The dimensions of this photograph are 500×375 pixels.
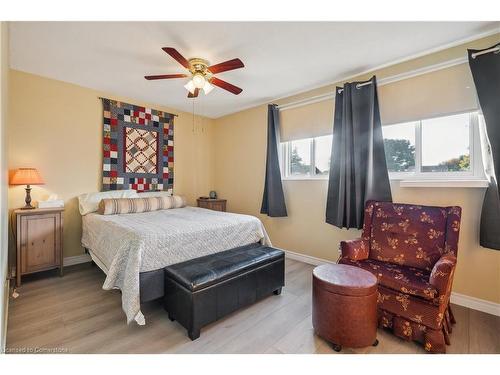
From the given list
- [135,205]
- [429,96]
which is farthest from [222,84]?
[429,96]

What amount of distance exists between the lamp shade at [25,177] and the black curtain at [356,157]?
11.4 feet

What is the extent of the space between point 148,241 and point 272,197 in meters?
2.05

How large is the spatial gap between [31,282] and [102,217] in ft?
3.25

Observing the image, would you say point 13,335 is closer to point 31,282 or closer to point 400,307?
point 31,282

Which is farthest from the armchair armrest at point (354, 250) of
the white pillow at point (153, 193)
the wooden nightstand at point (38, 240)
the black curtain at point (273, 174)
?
the wooden nightstand at point (38, 240)

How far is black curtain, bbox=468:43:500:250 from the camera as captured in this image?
191 cm

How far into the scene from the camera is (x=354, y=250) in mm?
2168

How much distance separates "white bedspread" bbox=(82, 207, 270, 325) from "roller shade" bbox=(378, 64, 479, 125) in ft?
6.50

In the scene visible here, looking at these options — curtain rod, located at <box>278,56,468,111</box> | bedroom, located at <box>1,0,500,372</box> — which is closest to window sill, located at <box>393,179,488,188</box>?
bedroom, located at <box>1,0,500,372</box>

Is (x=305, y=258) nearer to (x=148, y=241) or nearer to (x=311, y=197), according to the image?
(x=311, y=197)

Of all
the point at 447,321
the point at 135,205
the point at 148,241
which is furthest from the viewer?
the point at 135,205

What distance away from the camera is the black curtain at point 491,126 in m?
1.91

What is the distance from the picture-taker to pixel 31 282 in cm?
263

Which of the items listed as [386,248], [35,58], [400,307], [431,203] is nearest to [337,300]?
[400,307]
